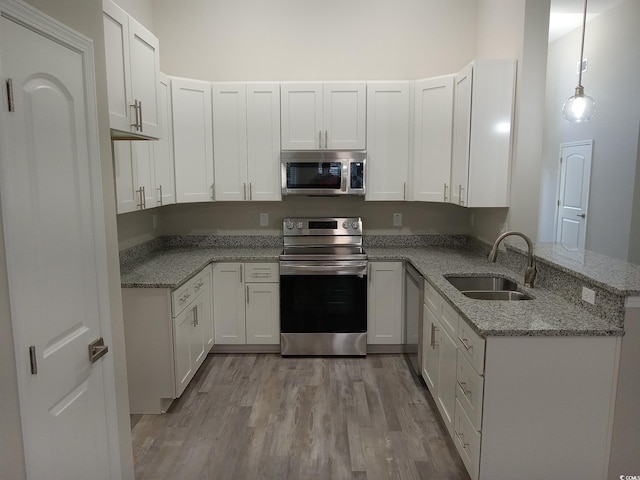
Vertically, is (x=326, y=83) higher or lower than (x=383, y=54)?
lower

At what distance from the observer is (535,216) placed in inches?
120

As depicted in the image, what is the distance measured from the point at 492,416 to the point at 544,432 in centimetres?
24

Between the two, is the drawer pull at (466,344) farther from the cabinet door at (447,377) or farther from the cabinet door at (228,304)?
the cabinet door at (228,304)

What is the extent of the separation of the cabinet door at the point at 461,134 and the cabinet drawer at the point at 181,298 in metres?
2.12

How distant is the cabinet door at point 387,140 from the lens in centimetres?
365

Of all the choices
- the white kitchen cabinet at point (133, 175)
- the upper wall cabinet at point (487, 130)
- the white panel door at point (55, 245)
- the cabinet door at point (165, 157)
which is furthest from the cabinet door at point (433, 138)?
the white panel door at point (55, 245)

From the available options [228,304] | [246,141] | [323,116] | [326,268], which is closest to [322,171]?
[323,116]

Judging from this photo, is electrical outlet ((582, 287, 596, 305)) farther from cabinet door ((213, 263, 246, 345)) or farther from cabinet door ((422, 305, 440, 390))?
cabinet door ((213, 263, 246, 345))

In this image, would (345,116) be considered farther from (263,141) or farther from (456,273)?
(456,273)

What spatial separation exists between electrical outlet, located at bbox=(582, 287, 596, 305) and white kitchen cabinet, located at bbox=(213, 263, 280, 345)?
89.8 inches

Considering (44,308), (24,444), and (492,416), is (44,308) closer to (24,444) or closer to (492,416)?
(24,444)

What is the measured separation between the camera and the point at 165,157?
3463 mm

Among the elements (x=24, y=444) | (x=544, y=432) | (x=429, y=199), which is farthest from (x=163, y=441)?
(x=429, y=199)

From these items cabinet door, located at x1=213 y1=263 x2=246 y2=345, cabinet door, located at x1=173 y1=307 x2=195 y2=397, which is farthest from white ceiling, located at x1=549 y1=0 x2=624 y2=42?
cabinet door, located at x1=173 y1=307 x2=195 y2=397
